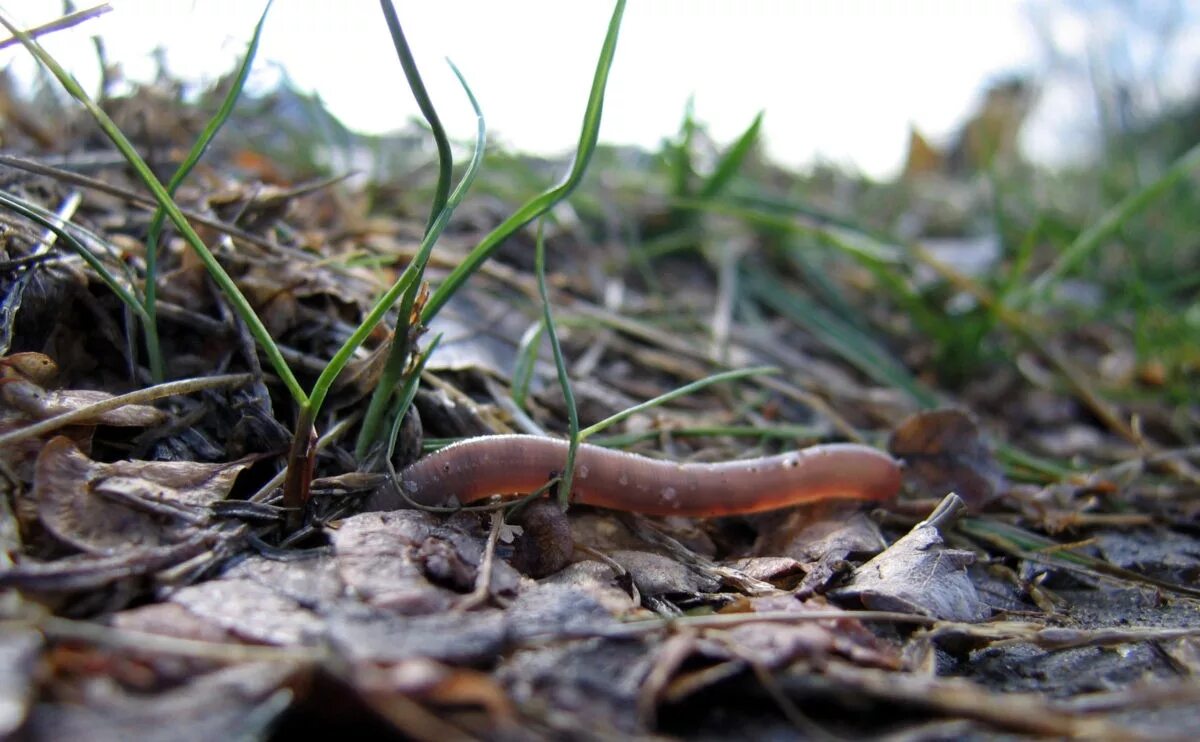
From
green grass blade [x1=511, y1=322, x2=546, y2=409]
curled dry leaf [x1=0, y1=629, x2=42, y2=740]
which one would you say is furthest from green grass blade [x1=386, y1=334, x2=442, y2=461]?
curled dry leaf [x1=0, y1=629, x2=42, y2=740]

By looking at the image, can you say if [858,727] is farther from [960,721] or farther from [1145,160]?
[1145,160]

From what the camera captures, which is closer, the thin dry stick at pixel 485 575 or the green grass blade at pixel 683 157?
the thin dry stick at pixel 485 575

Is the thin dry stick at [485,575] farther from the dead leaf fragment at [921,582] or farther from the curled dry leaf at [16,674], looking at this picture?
the dead leaf fragment at [921,582]

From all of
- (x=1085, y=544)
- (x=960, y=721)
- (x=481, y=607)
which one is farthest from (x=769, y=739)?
(x=1085, y=544)

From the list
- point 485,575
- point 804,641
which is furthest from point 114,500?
point 804,641

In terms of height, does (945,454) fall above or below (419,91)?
below

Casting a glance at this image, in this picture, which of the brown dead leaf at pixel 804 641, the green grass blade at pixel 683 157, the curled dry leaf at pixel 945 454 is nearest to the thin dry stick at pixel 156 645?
the brown dead leaf at pixel 804 641

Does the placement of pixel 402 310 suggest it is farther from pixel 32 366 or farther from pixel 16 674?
pixel 16 674

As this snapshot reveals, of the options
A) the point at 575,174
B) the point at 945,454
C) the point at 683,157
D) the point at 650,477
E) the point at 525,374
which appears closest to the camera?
the point at 575,174
